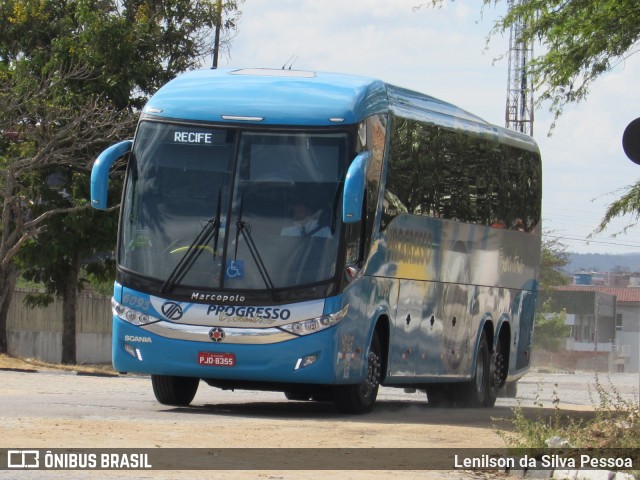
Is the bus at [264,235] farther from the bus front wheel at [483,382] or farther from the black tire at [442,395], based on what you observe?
the black tire at [442,395]

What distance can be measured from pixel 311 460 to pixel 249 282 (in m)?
5.10

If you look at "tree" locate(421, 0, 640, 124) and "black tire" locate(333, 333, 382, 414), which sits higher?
"tree" locate(421, 0, 640, 124)

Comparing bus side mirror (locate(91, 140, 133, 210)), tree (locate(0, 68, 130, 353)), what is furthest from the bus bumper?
tree (locate(0, 68, 130, 353))

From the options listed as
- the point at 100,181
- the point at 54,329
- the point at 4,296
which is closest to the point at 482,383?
the point at 100,181

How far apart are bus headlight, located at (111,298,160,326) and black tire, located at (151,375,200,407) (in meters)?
1.28

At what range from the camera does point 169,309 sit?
16.8 meters

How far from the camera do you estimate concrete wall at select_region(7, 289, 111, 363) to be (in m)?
47.1

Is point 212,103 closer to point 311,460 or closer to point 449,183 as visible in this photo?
point 449,183

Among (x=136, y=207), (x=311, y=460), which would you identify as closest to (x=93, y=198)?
(x=136, y=207)

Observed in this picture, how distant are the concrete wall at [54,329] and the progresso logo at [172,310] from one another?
29.1 meters

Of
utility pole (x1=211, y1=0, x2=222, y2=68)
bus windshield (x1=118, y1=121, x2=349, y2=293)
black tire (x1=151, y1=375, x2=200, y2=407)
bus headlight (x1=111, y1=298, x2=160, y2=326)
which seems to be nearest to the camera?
bus windshield (x1=118, y1=121, x2=349, y2=293)

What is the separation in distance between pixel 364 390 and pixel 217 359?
2236mm

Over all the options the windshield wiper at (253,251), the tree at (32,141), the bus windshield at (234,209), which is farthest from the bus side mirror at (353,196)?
the tree at (32,141)

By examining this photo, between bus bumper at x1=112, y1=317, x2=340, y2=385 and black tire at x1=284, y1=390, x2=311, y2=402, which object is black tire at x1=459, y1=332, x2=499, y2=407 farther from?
bus bumper at x1=112, y1=317, x2=340, y2=385
